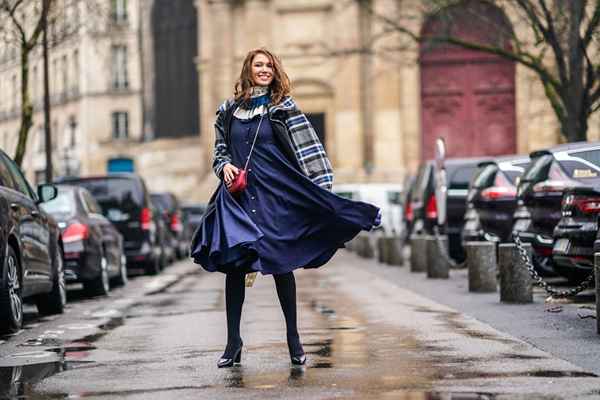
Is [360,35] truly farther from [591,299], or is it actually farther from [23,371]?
[23,371]

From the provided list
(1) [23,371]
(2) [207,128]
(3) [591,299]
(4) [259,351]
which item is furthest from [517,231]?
(2) [207,128]

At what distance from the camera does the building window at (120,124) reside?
283 ft

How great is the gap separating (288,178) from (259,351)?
4.99ft

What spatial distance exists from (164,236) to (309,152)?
2332 cm

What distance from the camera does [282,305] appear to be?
984 cm

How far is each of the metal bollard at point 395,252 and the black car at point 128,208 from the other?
486 cm

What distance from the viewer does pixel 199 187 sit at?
210 feet

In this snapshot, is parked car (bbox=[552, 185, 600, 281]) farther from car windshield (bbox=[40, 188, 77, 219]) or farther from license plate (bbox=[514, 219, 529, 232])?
car windshield (bbox=[40, 188, 77, 219])

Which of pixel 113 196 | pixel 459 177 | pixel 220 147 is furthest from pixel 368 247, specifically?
pixel 220 147

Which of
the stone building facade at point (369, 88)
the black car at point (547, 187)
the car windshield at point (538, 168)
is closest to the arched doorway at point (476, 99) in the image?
the stone building facade at point (369, 88)

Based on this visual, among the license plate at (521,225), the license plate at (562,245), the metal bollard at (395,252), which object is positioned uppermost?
the license plate at (521,225)

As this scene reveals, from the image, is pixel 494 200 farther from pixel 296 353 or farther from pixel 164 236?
pixel 164 236

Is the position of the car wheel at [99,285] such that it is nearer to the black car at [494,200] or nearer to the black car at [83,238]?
the black car at [83,238]

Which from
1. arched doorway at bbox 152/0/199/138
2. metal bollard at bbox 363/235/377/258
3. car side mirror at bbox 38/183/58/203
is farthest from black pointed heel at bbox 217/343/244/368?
arched doorway at bbox 152/0/199/138
